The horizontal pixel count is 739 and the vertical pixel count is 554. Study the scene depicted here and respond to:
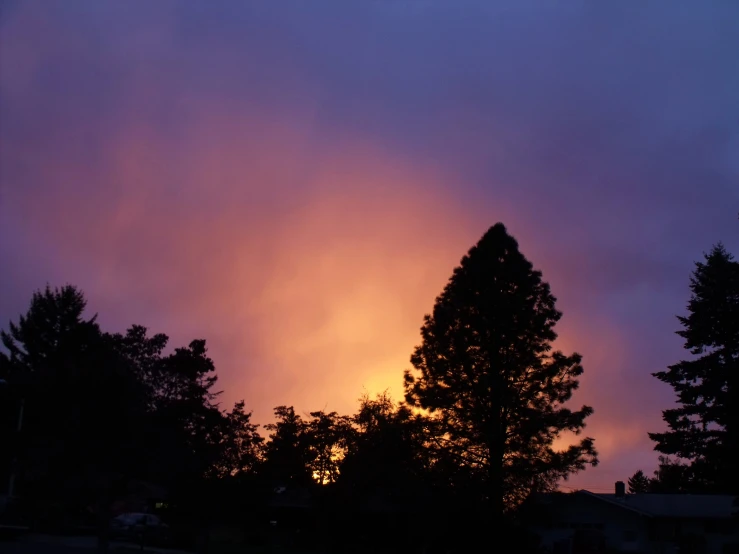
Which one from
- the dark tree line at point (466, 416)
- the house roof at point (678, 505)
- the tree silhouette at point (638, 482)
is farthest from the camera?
the tree silhouette at point (638, 482)

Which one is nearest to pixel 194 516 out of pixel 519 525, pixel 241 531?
pixel 241 531

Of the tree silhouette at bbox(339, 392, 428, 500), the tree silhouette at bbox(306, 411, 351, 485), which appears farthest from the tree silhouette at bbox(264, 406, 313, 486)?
the tree silhouette at bbox(339, 392, 428, 500)

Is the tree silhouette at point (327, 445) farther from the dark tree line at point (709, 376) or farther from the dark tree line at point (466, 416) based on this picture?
the dark tree line at point (709, 376)

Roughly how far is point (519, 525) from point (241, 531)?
2308 cm

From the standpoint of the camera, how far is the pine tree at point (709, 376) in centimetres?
4412

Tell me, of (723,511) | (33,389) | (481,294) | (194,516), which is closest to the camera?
(33,389)

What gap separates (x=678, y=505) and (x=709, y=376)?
33.1 feet

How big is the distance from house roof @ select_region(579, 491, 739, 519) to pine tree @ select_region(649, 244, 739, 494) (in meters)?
2.33

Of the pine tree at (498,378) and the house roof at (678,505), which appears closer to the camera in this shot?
the pine tree at (498,378)

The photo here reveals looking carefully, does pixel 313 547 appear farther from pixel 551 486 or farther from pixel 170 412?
pixel 170 412

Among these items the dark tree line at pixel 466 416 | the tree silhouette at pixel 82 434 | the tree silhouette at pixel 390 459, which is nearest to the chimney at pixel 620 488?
the dark tree line at pixel 466 416

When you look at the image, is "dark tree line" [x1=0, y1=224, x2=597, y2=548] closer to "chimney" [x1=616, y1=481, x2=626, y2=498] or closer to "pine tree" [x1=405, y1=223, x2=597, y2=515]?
"pine tree" [x1=405, y1=223, x2=597, y2=515]

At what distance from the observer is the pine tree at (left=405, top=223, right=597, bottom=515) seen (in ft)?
146

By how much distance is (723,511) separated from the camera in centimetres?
5081
